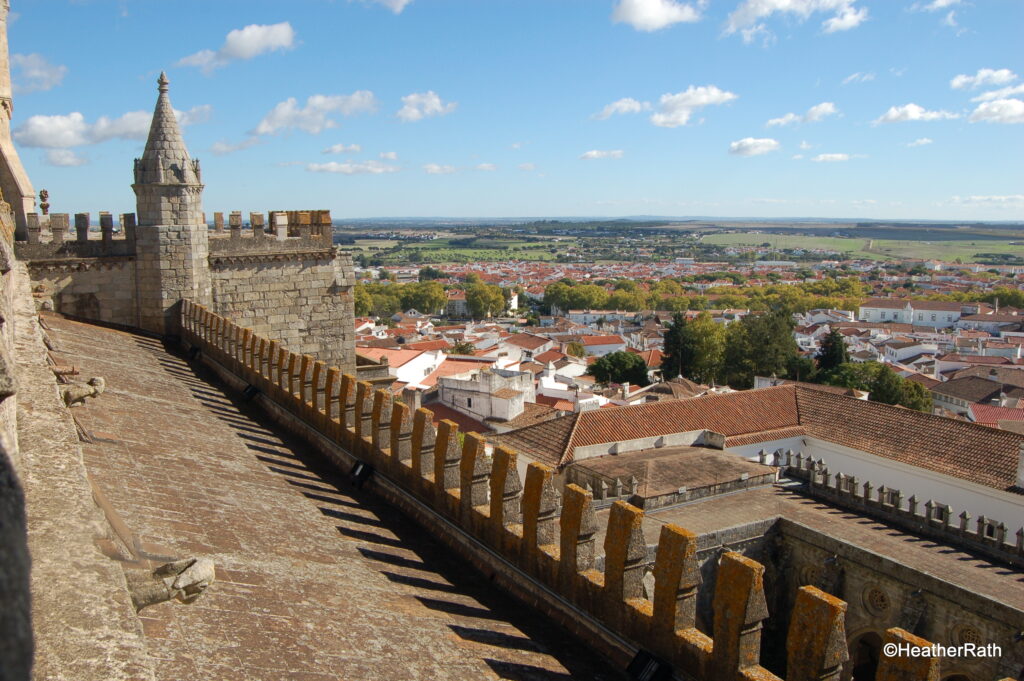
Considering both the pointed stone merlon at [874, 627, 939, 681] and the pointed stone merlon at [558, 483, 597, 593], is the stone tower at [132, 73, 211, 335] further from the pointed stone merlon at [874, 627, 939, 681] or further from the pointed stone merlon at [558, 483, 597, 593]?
the pointed stone merlon at [874, 627, 939, 681]

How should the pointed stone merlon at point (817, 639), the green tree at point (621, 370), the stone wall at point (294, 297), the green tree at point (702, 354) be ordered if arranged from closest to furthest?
the pointed stone merlon at point (817, 639)
the stone wall at point (294, 297)
the green tree at point (621, 370)
the green tree at point (702, 354)

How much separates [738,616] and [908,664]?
0.97 m

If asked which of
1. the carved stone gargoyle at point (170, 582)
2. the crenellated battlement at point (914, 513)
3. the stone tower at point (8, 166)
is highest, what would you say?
the stone tower at point (8, 166)

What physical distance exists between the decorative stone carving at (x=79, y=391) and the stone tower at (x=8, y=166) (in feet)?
31.4

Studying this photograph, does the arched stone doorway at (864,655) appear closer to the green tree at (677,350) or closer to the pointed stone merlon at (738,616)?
the pointed stone merlon at (738,616)

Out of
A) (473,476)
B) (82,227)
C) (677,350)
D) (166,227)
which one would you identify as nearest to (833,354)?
(677,350)

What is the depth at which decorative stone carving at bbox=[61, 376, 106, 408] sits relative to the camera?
705 centimetres

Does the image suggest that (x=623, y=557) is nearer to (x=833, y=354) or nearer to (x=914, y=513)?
(x=914, y=513)

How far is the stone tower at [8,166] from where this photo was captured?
16125 millimetres

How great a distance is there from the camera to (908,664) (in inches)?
165

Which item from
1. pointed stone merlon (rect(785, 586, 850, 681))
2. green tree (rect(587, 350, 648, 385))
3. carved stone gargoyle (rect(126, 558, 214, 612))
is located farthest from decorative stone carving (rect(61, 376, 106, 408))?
green tree (rect(587, 350, 648, 385))

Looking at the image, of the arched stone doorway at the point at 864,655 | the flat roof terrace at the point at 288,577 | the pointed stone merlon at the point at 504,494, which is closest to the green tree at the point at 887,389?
the arched stone doorway at the point at 864,655

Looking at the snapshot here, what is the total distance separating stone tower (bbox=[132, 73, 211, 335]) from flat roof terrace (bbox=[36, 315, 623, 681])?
7.00 meters

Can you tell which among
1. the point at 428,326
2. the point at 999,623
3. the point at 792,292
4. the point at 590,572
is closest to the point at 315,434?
the point at 590,572
